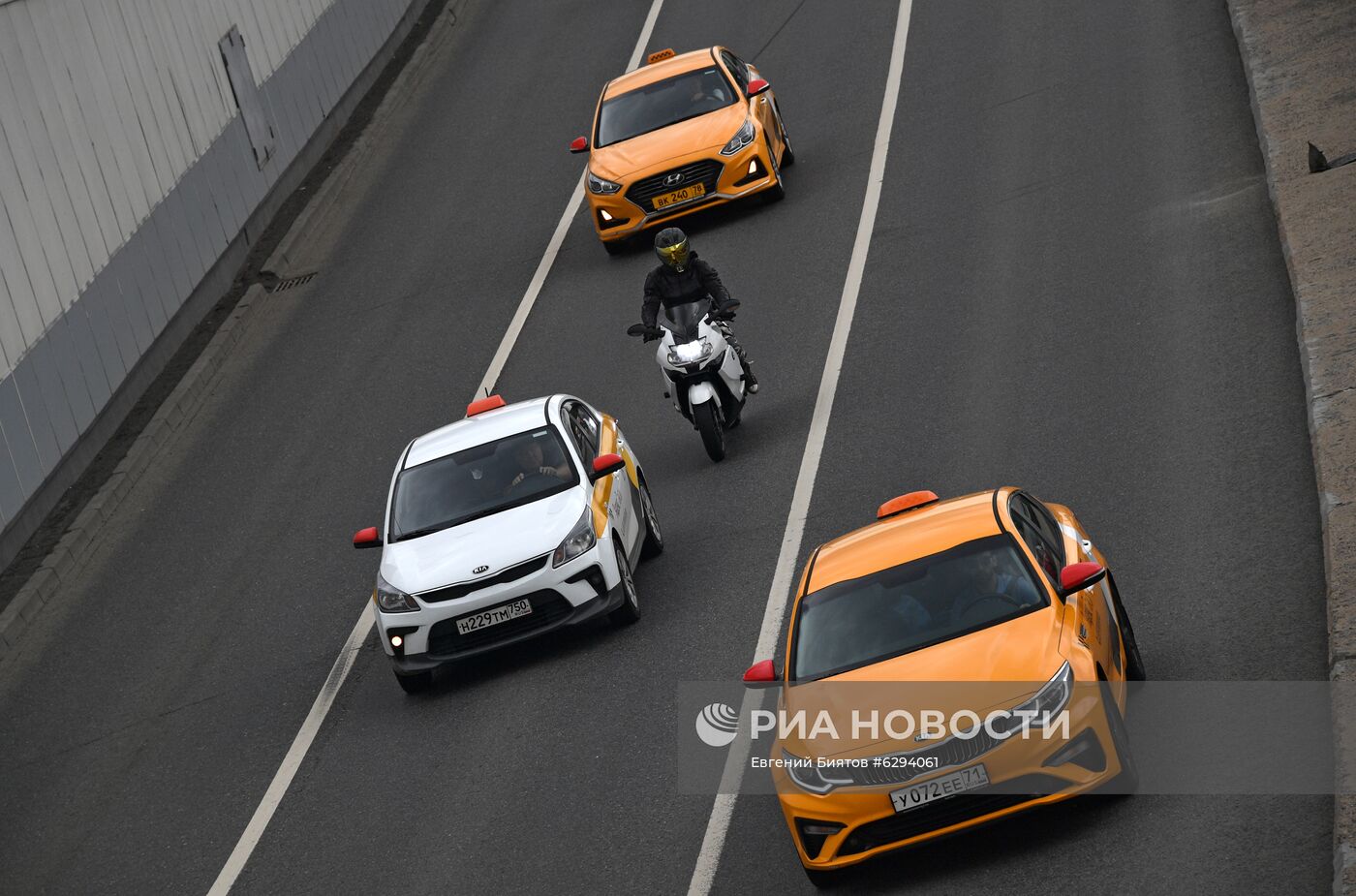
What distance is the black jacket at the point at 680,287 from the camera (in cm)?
1720

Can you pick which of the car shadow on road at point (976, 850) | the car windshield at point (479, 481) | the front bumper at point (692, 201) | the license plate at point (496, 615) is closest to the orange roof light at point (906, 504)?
the car shadow on road at point (976, 850)

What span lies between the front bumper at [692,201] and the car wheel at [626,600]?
9.77m

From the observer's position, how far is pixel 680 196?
2338 cm

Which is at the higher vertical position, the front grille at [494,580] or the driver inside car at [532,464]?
the driver inside car at [532,464]

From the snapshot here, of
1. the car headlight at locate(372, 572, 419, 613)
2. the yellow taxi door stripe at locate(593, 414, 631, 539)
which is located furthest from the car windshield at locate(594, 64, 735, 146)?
the car headlight at locate(372, 572, 419, 613)

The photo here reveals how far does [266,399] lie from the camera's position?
22.6 m

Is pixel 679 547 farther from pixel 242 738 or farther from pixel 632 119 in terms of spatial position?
pixel 632 119

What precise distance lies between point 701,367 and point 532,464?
2459mm

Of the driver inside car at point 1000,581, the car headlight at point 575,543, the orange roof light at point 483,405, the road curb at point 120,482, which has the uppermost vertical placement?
the driver inside car at point 1000,581

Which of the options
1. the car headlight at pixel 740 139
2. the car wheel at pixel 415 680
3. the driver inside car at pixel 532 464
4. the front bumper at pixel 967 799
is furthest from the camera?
the car headlight at pixel 740 139

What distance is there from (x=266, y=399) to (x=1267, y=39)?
12719 mm

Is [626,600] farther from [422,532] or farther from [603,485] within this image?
[422,532]

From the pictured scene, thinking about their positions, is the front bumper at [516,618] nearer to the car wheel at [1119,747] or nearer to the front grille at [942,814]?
the front grille at [942,814]

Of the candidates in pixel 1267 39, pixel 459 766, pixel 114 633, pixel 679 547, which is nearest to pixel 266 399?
pixel 114 633
